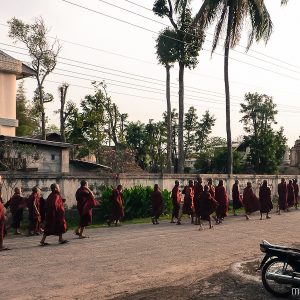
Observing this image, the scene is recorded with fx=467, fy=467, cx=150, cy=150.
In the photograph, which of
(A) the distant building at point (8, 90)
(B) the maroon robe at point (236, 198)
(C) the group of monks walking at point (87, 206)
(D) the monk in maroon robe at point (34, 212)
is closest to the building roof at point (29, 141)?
(A) the distant building at point (8, 90)

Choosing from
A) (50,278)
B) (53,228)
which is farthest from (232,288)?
(53,228)

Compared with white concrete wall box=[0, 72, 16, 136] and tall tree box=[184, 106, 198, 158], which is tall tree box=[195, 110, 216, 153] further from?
white concrete wall box=[0, 72, 16, 136]

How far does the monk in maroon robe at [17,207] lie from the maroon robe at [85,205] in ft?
8.33

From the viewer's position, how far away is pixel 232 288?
762 cm

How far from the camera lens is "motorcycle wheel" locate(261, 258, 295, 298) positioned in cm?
713

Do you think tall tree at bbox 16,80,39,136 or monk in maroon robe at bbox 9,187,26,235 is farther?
tall tree at bbox 16,80,39,136

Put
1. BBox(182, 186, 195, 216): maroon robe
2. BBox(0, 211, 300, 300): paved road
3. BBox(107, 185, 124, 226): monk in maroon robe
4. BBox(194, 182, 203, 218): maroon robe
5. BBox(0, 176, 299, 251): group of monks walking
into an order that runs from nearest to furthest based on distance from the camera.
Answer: BBox(0, 211, 300, 300): paved road
BBox(0, 176, 299, 251): group of monks walking
BBox(194, 182, 203, 218): maroon robe
BBox(107, 185, 124, 226): monk in maroon robe
BBox(182, 186, 195, 216): maroon robe

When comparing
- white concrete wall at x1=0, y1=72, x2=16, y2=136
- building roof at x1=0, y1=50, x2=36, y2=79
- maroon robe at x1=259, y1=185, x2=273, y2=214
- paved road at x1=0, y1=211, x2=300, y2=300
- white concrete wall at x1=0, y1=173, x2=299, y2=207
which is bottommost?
paved road at x1=0, y1=211, x2=300, y2=300

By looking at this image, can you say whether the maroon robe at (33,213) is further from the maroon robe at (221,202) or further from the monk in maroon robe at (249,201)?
the monk in maroon robe at (249,201)

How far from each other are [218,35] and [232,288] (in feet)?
65.7

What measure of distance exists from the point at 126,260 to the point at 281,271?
3819 millimetres

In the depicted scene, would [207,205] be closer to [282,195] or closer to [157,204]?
[157,204]

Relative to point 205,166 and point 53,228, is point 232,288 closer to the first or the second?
point 53,228

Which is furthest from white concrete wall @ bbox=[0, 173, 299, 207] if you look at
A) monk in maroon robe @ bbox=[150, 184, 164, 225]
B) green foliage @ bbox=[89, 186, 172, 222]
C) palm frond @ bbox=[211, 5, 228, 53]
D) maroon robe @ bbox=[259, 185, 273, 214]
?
palm frond @ bbox=[211, 5, 228, 53]
